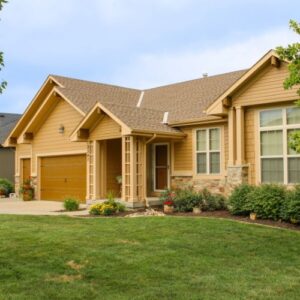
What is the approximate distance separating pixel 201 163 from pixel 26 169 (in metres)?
11.7

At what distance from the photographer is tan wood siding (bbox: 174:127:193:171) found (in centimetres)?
1709

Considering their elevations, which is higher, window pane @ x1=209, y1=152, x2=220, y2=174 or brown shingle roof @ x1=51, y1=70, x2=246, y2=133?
brown shingle roof @ x1=51, y1=70, x2=246, y2=133

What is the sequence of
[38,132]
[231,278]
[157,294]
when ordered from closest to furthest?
[157,294]
[231,278]
[38,132]

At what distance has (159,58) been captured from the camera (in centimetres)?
2183

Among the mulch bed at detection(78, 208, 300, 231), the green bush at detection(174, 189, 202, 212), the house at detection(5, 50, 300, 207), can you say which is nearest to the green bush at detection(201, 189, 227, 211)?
the green bush at detection(174, 189, 202, 212)

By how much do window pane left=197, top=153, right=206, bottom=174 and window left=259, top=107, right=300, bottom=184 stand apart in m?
3.02

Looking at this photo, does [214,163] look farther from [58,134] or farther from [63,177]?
[58,134]

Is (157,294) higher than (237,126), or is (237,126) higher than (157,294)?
(237,126)

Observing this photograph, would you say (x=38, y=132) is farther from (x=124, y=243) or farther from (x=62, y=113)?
(x=124, y=243)

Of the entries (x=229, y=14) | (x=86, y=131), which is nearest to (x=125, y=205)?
(x=86, y=131)

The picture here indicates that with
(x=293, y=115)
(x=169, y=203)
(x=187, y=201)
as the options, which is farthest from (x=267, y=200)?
(x=169, y=203)

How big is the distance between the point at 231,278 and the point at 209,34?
11.1m

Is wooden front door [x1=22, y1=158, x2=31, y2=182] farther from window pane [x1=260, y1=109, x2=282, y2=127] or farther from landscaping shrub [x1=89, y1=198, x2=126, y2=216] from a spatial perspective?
window pane [x1=260, y1=109, x2=282, y2=127]

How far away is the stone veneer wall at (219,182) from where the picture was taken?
46.4ft
